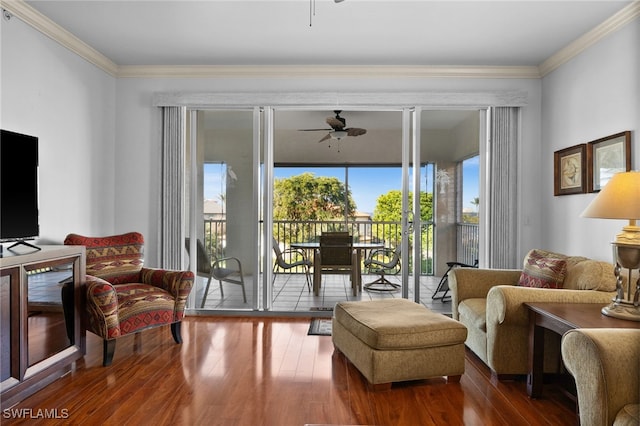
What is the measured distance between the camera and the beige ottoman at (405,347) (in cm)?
259

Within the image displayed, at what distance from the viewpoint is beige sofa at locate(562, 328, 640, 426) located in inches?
62.8

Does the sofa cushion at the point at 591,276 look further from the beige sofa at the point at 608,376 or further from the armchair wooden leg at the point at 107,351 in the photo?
the armchair wooden leg at the point at 107,351

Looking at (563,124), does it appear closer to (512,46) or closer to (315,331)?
(512,46)

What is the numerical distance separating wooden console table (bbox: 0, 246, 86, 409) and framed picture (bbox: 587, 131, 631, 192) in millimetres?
4102


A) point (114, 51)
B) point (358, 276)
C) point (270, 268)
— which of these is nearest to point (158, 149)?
point (114, 51)

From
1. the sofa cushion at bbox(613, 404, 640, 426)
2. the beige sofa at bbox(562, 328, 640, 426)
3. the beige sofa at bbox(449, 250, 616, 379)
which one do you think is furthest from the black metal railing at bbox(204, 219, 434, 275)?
the sofa cushion at bbox(613, 404, 640, 426)

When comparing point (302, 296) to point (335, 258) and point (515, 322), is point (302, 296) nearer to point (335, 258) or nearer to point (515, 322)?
point (335, 258)

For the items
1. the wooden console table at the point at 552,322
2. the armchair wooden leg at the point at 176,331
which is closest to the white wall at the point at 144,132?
the armchair wooden leg at the point at 176,331

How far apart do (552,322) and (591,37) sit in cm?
264

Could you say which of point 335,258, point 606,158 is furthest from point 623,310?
point 335,258

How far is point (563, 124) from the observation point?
397 centimetres

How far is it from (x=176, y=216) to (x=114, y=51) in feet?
5.71

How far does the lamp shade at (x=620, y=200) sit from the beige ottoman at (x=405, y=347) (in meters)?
1.11

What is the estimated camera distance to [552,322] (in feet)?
7.57
